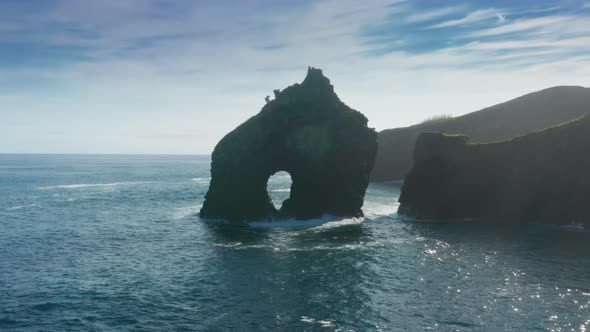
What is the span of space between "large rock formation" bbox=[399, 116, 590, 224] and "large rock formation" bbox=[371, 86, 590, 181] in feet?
205

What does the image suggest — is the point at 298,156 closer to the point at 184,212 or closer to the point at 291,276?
the point at 184,212

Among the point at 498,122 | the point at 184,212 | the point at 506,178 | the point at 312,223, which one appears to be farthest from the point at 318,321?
the point at 498,122

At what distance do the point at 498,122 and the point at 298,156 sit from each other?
9202cm

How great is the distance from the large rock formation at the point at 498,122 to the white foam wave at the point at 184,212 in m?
77.2

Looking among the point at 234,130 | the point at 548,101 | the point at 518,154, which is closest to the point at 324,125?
the point at 234,130

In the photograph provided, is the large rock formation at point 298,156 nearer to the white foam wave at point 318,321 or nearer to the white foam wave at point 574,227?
the white foam wave at point 574,227

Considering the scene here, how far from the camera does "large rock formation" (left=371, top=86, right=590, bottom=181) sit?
123m

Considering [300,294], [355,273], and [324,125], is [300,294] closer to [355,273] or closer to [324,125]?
[355,273]

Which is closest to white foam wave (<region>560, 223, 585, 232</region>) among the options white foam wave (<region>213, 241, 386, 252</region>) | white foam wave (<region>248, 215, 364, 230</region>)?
white foam wave (<region>213, 241, 386, 252</region>)

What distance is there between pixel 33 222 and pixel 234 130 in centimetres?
3620

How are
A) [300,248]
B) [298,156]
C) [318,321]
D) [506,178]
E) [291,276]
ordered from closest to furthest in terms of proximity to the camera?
[318,321], [291,276], [300,248], [506,178], [298,156]

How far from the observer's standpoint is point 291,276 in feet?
123

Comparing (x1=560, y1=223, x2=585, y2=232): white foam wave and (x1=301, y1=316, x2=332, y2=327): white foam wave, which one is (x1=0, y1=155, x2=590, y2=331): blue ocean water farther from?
(x1=560, y1=223, x2=585, y2=232): white foam wave

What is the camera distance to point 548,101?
129 meters
